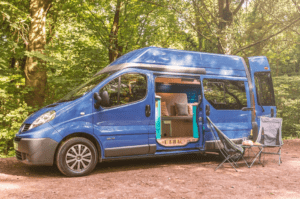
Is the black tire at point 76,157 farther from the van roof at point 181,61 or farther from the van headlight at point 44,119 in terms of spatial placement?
the van roof at point 181,61

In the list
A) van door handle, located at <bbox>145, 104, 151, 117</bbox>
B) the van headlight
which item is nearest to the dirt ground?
the van headlight

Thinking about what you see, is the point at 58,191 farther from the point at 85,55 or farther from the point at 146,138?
the point at 85,55

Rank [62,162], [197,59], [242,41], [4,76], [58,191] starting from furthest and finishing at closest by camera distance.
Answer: [242,41] → [4,76] → [197,59] → [62,162] → [58,191]

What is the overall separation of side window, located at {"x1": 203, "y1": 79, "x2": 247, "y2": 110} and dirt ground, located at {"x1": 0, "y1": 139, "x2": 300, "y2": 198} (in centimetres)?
160

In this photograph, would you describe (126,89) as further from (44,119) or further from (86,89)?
(44,119)

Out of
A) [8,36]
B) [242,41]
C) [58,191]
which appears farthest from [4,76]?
[242,41]

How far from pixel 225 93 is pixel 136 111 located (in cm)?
273

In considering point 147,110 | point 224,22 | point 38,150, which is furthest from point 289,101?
point 38,150

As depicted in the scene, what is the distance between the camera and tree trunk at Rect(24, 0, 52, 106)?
389 inches

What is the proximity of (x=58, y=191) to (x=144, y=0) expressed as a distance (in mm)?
10383

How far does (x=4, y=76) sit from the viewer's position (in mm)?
9086

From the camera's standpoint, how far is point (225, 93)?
7.68 metres

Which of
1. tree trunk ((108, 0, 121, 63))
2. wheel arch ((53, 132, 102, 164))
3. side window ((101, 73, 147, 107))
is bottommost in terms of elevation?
wheel arch ((53, 132, 102, 164))

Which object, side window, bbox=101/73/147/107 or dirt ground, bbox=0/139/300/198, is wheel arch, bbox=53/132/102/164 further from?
side window, bbox=101/73/147/107
